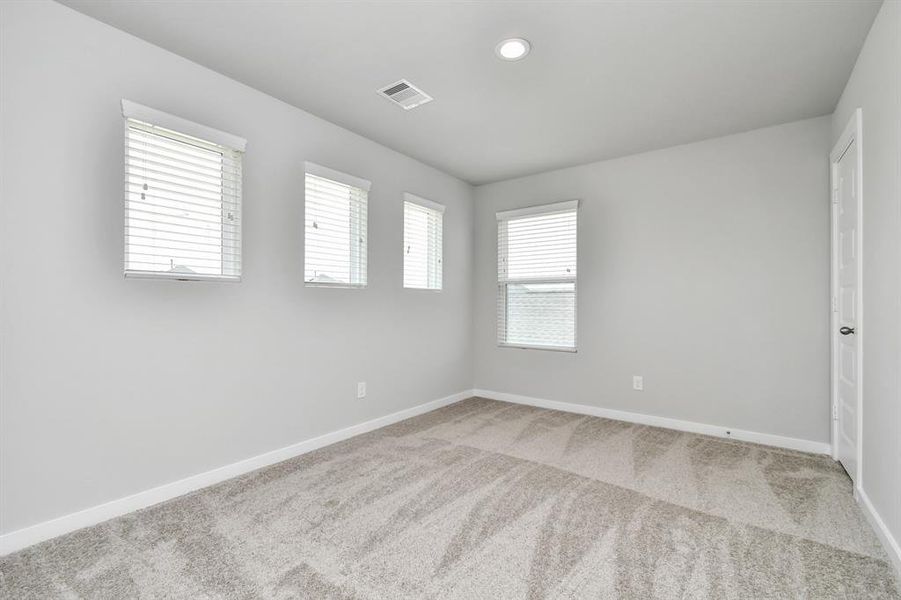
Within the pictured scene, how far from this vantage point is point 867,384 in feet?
7.51

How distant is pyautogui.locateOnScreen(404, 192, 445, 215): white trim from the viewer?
4160 millimetres

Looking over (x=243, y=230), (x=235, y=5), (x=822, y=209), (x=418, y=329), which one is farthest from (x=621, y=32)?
(x=418, y=329)

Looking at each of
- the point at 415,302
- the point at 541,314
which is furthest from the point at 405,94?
the point at 541,314

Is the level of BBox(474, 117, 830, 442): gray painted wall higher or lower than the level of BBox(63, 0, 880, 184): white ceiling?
lower

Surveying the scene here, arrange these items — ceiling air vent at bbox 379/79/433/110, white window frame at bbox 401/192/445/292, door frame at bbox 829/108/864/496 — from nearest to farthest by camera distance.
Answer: door frame at bbox 829/108/864/496 < ceiling air vent at bbox 379/79/433/110 < white window frame at bbox 401/192/445/292

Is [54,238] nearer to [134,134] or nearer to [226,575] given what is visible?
[134,134]

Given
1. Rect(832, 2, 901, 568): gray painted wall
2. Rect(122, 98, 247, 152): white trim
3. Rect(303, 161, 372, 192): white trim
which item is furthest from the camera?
Rect(303, 161, 372, 192): white trim

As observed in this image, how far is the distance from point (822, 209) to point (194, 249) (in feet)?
14.5

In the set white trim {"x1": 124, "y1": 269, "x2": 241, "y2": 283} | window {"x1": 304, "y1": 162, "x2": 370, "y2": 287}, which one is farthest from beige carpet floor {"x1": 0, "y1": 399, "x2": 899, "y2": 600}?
window {"x1": 304, "y1": 162, "x2": 370, "y2": 287}

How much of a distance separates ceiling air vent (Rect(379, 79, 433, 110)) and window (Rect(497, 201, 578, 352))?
2.01 m

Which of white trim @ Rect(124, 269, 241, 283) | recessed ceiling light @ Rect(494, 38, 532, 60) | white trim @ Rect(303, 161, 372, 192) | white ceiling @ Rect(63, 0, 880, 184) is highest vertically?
white ceiling @ Rect(63, 0, 880, 184)

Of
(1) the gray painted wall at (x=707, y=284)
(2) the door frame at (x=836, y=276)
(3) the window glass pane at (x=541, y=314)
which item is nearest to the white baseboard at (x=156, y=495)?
(3) the window glass pane at (x=541, y=314)

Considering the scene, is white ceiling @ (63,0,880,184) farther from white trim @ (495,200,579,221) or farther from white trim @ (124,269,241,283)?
white trim @ (124,269,241,283)

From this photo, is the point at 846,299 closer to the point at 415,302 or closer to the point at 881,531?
the point at 881,531
